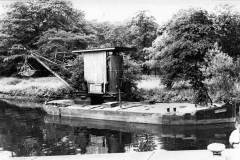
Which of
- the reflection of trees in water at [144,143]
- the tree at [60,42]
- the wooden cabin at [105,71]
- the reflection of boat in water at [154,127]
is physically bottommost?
the reflection of trees in water at [144,143]

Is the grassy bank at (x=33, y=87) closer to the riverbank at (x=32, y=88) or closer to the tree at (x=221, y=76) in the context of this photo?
the riverbank at (x=32, y=88)

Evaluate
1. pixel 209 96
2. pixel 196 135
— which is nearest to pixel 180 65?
pixel 209 96

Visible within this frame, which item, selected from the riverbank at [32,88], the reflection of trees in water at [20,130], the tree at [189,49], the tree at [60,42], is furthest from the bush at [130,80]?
the tree at [60,42]

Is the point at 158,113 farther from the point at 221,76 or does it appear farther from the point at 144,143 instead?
the point at 221,76

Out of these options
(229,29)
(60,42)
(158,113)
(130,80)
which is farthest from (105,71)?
(229,29)

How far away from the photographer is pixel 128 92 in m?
28.5

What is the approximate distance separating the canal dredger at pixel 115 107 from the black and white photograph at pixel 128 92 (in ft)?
0.19

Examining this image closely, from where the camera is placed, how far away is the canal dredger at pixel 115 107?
1992 centimetres

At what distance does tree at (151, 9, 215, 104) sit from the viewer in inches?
915

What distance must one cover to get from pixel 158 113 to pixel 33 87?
20994 millimetres

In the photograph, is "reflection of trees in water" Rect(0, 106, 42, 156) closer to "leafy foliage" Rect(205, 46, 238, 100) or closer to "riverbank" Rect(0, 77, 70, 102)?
"riverbank" Rect(0, 77, 70, 102)

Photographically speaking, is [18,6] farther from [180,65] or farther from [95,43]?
[180,65]

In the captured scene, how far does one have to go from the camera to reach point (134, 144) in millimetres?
16625

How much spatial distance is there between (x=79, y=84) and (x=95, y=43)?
1194 centimetres
